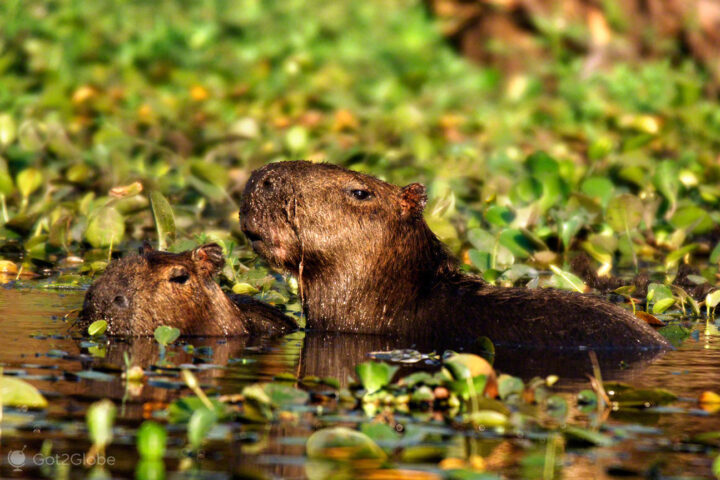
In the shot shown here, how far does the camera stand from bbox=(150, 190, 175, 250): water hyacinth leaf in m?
9.55

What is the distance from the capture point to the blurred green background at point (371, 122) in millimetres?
10570

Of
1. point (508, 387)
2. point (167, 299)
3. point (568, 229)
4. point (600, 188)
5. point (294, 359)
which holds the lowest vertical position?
point (508, 387)

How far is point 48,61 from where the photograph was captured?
1623cm

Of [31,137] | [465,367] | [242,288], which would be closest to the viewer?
[465,367]

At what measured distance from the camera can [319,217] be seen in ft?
26.1

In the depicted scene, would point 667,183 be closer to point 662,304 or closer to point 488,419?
point 662,304

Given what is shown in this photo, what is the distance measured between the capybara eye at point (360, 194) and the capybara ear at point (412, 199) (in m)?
0.24

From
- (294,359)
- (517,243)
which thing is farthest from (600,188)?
(294,359)

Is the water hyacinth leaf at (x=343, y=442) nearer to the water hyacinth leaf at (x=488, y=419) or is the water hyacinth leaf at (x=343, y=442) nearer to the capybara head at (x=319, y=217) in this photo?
the water hyacinth leaf at (x=488, y=419)

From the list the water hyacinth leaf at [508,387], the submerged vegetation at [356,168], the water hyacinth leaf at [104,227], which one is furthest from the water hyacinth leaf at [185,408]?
the water hyacinth leaf at [104,227]

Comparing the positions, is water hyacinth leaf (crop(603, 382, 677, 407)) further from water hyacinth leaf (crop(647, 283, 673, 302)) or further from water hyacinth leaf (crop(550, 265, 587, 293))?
water hyacinth leaf (crop(647, 283, 673, 302))

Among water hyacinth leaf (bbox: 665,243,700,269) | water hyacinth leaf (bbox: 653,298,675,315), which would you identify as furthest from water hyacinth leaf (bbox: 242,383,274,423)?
water hyacinth leaf (bbox: 665,243,700,269)

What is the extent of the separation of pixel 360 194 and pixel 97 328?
188cm

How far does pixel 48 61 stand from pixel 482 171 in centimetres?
592
